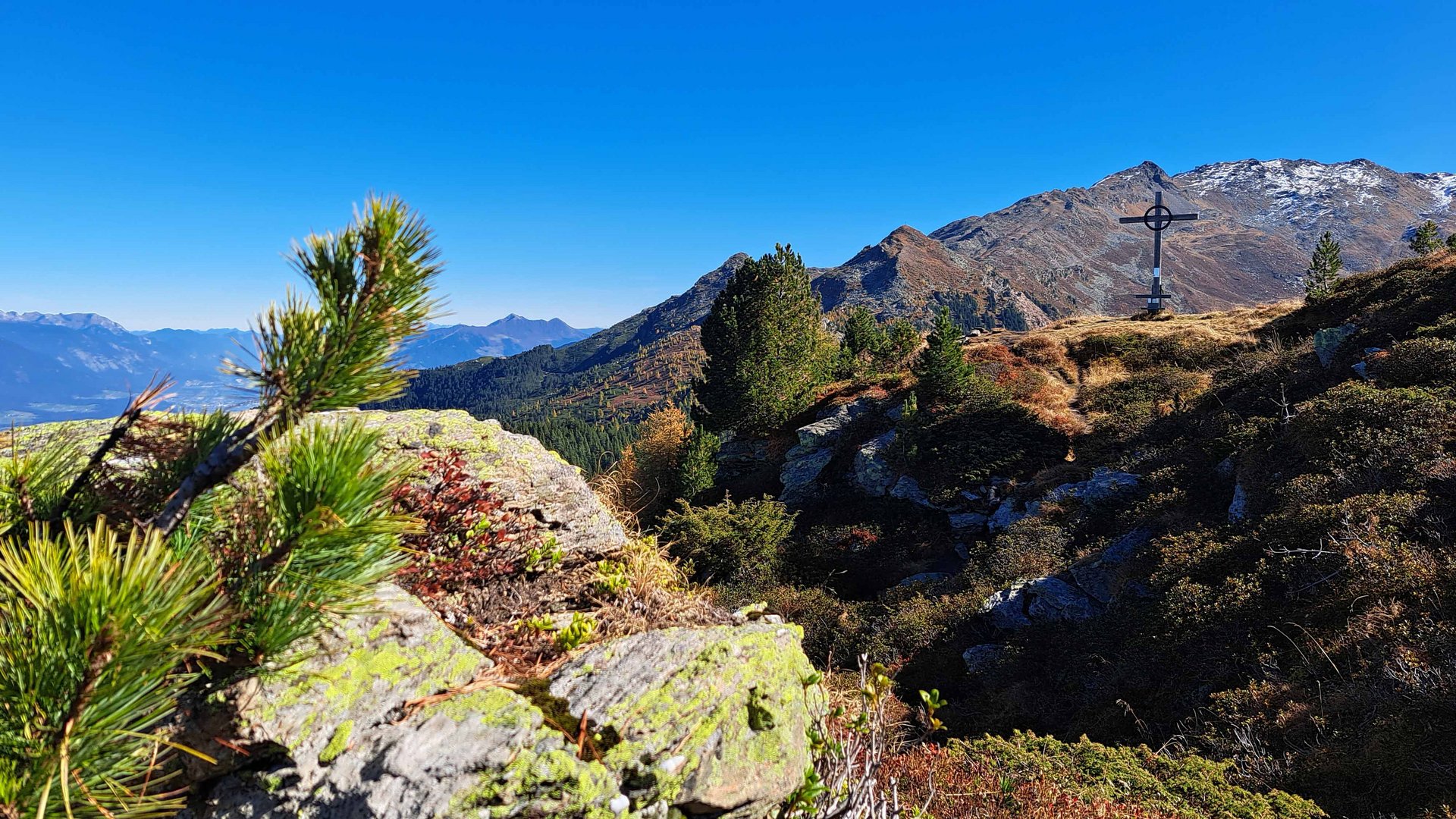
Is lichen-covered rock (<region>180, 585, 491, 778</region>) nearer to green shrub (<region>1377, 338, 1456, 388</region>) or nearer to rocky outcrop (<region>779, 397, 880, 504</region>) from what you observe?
green shrub (<region>1377, 338, 1456, 388</region>)

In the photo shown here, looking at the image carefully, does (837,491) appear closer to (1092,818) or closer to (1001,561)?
(1001,561)

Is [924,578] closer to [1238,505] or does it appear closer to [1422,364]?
[1238,505]

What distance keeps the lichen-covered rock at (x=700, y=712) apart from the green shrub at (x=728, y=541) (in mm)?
13376

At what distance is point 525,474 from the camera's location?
4.60 meters

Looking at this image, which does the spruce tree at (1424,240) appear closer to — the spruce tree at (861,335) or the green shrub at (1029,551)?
the spruce tree at (861,335)

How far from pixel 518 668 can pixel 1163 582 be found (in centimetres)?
1063

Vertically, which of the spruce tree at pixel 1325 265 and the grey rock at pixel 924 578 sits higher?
the spruce tree at pixel 1325 265

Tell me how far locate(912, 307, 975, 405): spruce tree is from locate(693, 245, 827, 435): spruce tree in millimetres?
8653

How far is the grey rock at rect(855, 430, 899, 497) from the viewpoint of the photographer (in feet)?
73.6

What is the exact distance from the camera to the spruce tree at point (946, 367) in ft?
79.5

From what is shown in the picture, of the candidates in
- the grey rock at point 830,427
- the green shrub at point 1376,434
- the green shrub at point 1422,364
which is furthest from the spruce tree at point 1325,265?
the green shrub at point 1376,434

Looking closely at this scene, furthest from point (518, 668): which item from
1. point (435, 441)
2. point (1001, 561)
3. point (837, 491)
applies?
point (837, 491)

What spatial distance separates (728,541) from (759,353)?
648 inches

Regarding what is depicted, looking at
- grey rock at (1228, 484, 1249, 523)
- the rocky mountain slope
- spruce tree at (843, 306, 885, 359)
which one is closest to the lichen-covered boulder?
the rocky mountain slope
